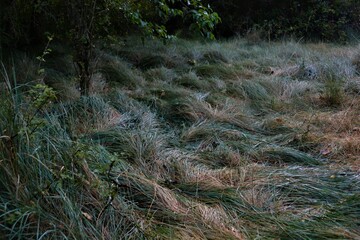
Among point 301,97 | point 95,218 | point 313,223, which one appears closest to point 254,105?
point 301,97

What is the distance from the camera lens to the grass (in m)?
1.91

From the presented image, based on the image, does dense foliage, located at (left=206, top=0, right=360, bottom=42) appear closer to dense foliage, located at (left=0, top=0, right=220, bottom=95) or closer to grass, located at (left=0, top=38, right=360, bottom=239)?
grass, located at (left=0, top=38, right=360, bottom=239)

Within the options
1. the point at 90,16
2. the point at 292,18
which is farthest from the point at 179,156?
the point at 292,18

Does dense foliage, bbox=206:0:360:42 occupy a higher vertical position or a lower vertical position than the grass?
lower

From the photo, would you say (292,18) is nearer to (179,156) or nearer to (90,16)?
(90,16)

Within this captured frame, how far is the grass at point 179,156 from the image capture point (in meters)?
1.91

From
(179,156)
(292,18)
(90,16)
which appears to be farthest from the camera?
(292,18)

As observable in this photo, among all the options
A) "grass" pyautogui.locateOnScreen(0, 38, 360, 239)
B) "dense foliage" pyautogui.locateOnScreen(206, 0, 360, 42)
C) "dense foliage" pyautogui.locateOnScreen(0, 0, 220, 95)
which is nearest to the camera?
"grass" pyautogui.locateOnScreen(0, 38, 360, 239)

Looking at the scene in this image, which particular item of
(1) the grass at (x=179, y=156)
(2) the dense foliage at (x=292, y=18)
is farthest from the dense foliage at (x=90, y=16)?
(2) the dense foliage at (x=292, y=18)

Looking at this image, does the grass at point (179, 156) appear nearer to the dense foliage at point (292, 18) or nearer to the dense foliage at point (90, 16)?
the dense foliage at point (90, 16)

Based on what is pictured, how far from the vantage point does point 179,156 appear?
297 centimetres

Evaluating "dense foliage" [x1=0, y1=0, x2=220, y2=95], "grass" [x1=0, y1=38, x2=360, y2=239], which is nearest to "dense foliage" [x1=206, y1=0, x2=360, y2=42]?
"grass" [x1=0, y1=38, x2=360, y2=239]

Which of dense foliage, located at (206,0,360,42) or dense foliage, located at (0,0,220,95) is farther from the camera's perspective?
dense foliage, located at (206,0,360,42)

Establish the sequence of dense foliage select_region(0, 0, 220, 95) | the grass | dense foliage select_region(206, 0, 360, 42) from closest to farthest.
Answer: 1. the grass
2. dense foliage select_region(0, 0, 220, 95)
3. dense foliage select_region(206, 0, 360, 42)
